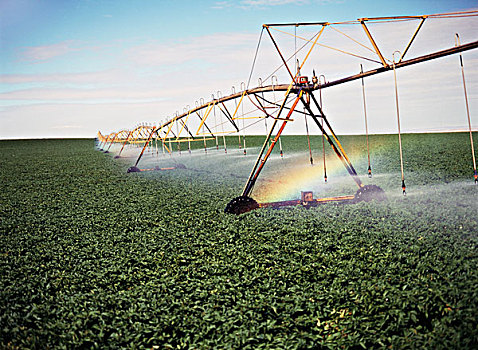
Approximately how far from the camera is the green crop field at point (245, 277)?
4.22 meters

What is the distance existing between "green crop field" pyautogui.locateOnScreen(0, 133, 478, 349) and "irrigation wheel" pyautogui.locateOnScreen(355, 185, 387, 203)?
0.16 m

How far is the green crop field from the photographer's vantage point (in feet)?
→ 13.9

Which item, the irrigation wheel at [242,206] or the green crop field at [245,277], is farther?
the irrigation wheel at [242,206]

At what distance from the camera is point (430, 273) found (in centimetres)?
534

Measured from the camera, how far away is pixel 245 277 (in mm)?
5477

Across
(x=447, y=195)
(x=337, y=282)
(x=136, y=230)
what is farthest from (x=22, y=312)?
(x=447, y=195)

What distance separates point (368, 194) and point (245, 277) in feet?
17.6

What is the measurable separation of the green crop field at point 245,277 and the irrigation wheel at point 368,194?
16cm

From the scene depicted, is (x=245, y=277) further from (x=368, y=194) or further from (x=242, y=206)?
(x=368, y=194)

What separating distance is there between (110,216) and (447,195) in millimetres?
9168

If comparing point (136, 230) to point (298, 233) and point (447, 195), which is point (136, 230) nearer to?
point (298, 233)

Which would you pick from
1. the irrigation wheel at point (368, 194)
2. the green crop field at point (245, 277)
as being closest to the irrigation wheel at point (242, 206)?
the green crop field at point (245, 277)

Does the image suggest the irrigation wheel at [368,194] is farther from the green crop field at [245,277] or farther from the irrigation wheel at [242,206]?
the irrigation wheel at [242,206]

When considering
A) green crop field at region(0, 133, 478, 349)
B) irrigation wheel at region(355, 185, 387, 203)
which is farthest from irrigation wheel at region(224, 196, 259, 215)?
irrigation wheel at region(355, 185, 387, 203)
